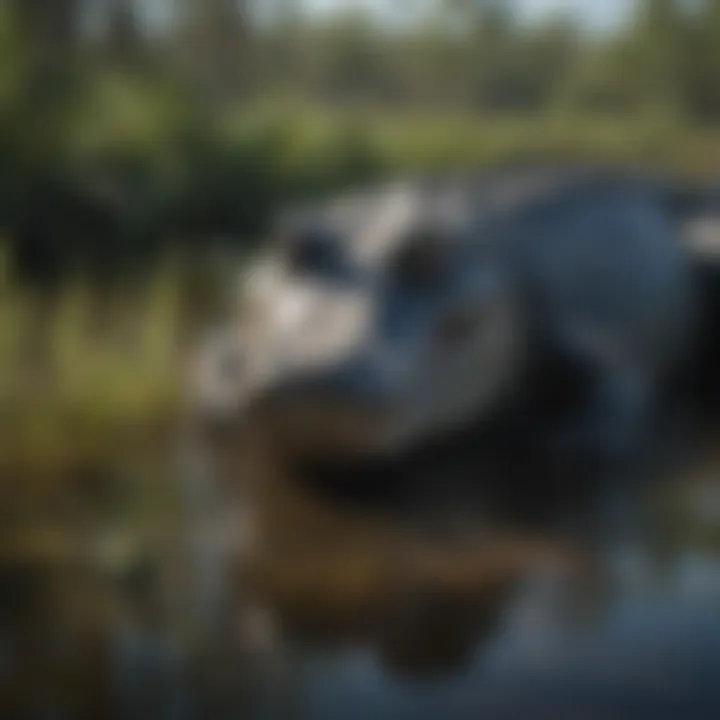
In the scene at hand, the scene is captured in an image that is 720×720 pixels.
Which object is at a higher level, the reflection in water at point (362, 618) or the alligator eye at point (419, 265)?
the alligator eye at point (419, 265)

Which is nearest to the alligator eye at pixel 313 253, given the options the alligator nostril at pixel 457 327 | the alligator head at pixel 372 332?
the alligator head at pixel 372 332

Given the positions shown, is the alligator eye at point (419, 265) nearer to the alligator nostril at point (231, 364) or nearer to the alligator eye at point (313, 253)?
the alligator eye at point (313, 253)

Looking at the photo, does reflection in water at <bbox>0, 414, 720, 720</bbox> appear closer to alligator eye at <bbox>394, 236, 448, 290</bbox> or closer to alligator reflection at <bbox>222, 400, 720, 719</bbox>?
alligator reflection at <bbox>222, 400, 720, 719</bbox>

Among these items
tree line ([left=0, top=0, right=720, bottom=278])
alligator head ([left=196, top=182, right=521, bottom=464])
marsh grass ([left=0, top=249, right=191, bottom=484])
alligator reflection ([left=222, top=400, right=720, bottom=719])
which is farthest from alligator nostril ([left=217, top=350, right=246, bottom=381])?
tree line ([left=0, top=0, right=720, bottom=278])

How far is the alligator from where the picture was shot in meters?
1.74

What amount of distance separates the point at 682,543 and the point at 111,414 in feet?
3.12

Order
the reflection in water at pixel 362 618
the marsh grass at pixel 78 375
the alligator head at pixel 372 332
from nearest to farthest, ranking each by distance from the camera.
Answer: the reflection in water at pixel 362 618 → the alligator head at pixel 372 332 → the marsh grass at pixel 78 375

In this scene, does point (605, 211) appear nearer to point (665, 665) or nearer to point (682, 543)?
point (682, 543)

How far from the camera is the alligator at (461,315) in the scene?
174cm

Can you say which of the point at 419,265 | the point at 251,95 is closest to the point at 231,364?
A: the point at 419,265

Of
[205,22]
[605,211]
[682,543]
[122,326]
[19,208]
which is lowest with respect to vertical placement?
[682,543]

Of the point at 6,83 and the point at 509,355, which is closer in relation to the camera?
the point at 509,355

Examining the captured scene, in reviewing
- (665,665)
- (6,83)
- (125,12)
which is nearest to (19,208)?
(6,83)

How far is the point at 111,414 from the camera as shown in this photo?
6.51ft
